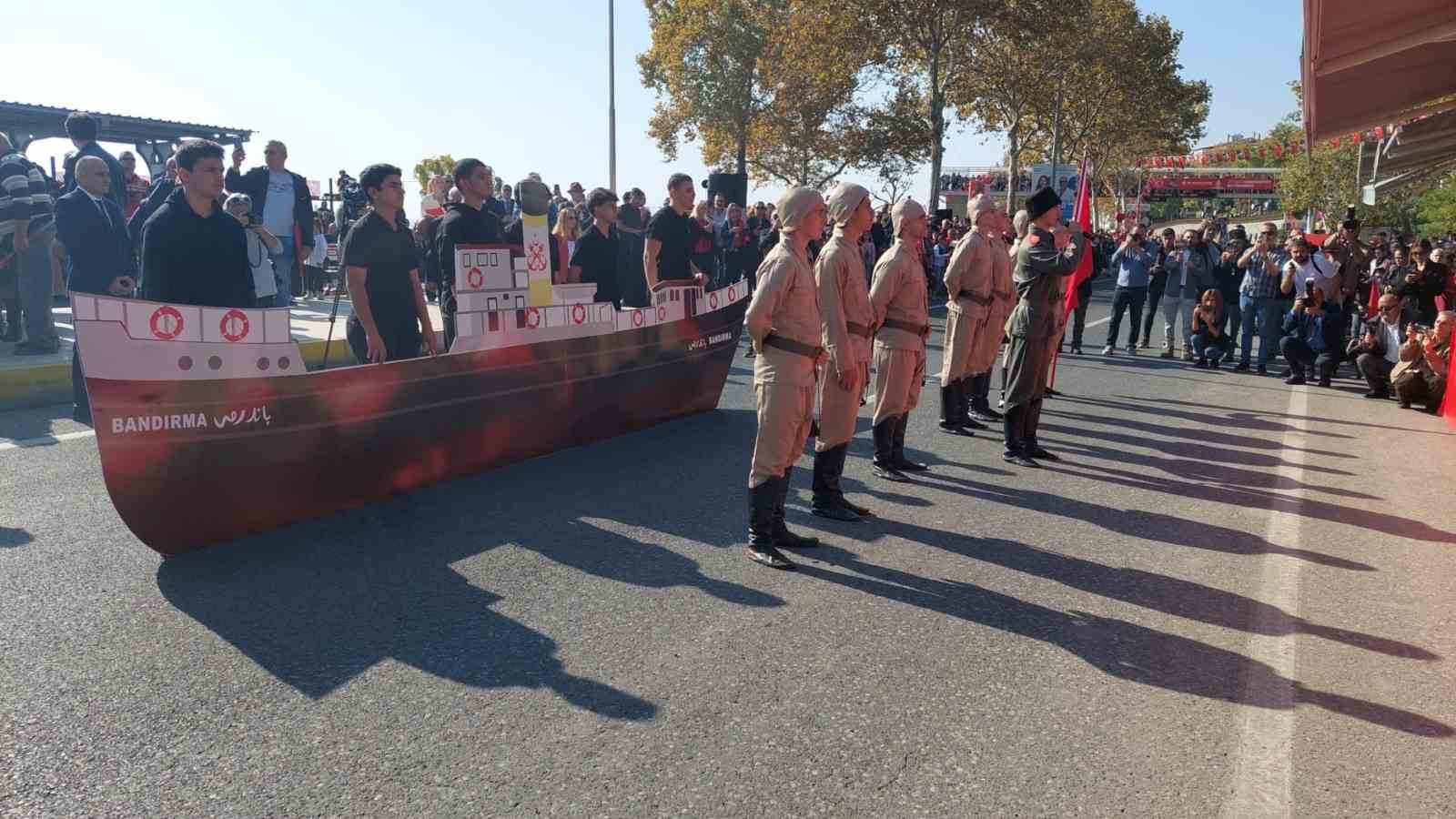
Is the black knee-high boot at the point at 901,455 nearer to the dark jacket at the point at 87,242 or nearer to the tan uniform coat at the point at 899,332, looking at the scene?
the tan uniform coat at the point at 899,332

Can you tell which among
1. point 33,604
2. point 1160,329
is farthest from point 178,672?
point 1160,329

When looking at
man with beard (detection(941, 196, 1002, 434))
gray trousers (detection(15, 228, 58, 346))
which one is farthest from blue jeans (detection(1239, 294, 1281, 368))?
gray trousers (detection(15, 228, 58, 346))

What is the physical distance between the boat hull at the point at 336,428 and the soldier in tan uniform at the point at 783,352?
209 cm

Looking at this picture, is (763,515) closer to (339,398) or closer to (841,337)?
(841,337)

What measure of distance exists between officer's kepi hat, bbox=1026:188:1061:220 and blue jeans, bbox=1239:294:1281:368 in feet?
25.1

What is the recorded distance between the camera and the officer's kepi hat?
24.9 feet

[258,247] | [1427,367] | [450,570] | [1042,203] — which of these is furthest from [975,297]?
[1427,367]

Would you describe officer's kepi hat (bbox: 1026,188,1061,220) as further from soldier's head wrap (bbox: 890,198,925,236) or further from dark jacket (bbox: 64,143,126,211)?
dark jacket (bbox: 64,143,126,211)

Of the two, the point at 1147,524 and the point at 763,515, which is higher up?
the point at 763,515

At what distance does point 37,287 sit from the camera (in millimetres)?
10867

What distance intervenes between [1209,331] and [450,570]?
40.8 feet

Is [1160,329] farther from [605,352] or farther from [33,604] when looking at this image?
[33,604]

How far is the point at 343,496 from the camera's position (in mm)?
5879

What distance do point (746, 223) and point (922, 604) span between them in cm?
1415
